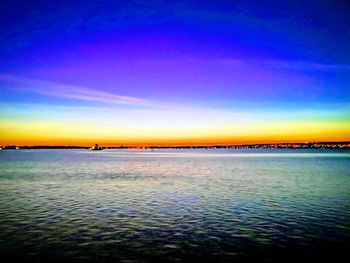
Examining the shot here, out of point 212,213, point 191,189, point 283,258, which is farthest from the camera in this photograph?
point 191,189

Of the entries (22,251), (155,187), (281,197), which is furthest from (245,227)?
(155,187)

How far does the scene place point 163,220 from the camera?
22.9 meters

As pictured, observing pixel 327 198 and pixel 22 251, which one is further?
pixel 327 198

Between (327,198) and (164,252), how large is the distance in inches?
845

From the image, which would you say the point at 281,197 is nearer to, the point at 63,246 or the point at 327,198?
the point at 327,198

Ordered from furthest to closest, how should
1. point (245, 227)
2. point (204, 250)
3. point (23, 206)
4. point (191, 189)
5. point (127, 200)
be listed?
point (191, 189)
point (127, 200)
point (23, 206)
point (245, 227)
point (204, 250)

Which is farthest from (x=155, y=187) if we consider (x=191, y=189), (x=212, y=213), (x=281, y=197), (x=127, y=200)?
(x=212, y=213)

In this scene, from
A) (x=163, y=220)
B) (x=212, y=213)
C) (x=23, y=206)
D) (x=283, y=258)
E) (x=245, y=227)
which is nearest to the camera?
(x=283, y=258)

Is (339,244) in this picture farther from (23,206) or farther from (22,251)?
(23,206)

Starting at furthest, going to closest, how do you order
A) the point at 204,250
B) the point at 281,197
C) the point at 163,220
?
the point at 281,197 → the point at 163,220 → the point at 204,250

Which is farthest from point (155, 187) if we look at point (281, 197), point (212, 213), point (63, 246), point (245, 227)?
point (63, 246)

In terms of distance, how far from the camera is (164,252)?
16.0m

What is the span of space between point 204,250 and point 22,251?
7.87 metres

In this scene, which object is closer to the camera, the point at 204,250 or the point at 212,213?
the point at 204,250
